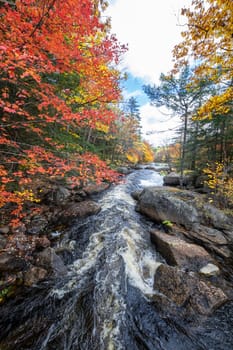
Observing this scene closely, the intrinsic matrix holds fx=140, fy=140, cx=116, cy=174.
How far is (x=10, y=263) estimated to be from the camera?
11.5 ft

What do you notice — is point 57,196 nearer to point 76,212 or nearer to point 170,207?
point 76,212

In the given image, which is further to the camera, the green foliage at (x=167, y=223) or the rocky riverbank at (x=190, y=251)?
the green foliage at (x=167, y=223)

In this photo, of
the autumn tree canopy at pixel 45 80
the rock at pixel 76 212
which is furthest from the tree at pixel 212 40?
the rock at pixel 76 212

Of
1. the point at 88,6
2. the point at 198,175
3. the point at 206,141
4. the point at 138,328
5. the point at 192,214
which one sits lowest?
the point at 138,328

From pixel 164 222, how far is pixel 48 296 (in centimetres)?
423

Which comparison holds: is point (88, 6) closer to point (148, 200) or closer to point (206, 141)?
point (148, 200)

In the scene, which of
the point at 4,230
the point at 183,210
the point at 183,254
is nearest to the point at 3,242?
the point at 4,230

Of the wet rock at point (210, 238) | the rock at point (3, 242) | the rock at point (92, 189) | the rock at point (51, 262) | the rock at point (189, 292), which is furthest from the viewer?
the rock at point (92, 189)

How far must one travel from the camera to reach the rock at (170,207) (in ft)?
17.5

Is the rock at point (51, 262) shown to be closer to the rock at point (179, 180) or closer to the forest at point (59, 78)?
the forest at point (59, 78)

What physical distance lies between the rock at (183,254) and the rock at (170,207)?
3.81 ft

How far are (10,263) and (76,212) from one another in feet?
9.49

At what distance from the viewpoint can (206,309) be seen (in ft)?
8.94

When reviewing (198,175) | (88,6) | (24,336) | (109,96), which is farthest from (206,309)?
(198,175)
